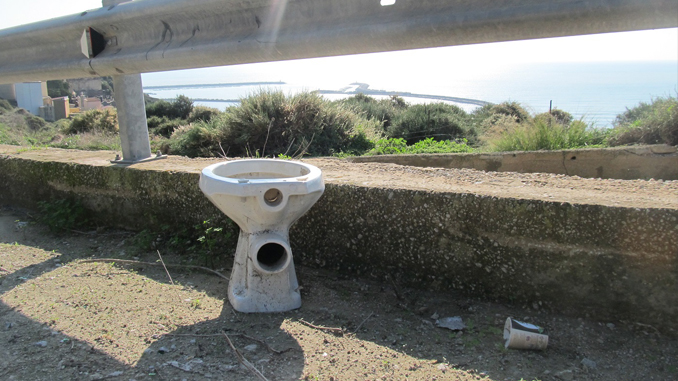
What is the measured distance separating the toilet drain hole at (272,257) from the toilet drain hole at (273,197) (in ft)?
1.15

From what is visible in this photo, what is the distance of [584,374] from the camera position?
104 inches

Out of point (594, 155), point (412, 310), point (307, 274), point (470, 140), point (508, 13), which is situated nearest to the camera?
point (508, 13)

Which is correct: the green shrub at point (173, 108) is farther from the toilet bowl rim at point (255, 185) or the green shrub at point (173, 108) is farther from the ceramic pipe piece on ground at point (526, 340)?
the ceramic pipe piece on ground at point (526, 340)

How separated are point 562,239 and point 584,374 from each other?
2.74ft

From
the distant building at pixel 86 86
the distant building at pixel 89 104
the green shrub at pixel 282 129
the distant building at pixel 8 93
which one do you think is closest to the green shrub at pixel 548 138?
the green shrub at pixel 282 129

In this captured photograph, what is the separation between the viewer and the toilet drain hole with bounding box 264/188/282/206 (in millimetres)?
3287

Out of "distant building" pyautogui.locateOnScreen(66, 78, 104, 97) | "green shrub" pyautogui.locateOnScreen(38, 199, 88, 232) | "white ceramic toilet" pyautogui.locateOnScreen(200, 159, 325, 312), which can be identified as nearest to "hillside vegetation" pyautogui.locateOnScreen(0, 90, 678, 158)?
"green shrub" pyautogui.locateOnScreen(38, 199, 88, 232)

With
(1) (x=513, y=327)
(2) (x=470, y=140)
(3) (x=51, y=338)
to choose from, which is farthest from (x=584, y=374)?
(2) (x=470, y=140)

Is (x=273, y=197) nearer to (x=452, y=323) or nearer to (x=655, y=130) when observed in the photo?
(x=452, y=323)

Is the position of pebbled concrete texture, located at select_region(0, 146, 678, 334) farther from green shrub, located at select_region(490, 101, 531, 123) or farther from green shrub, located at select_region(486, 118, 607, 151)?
green shrub, located at select_region(490, 101, 531, 123)

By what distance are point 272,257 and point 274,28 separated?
6.02ft

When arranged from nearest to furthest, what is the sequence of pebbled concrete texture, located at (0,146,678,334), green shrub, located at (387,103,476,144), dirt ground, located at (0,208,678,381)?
dirt ground, located at (0,208,678,381) < pebbled concrete texture, located at (0,146,678,334) < green shrub, located at (387,103,476,144)

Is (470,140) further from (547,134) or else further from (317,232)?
(317,232)

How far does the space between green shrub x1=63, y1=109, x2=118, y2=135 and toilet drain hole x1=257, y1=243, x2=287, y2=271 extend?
655 inches
